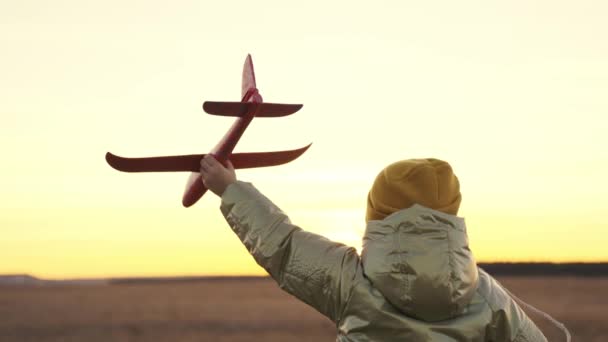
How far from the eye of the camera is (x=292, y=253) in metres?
3.52

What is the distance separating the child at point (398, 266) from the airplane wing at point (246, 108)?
56cm

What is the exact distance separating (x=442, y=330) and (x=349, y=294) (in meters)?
0.35

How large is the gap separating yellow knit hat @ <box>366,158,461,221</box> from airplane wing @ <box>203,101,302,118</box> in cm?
85

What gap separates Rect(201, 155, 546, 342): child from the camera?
131 inches

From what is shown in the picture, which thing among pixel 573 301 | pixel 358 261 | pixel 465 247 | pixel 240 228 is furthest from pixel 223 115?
pixel 573 301

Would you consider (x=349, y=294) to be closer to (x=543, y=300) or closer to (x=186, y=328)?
(x=186, y=328)

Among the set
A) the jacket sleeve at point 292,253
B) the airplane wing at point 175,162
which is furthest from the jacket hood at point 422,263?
the airplane wing at point 175,162

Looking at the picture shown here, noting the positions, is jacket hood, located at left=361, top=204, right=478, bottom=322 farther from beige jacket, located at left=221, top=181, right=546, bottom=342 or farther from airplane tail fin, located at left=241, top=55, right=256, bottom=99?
airplane tail fin, located at left=241, top=55, right=256, bottom=99

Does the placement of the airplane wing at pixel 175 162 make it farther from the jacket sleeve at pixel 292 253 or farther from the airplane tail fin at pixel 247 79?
the airplane tail fin at pixel 247 79

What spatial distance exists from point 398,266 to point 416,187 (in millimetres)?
303

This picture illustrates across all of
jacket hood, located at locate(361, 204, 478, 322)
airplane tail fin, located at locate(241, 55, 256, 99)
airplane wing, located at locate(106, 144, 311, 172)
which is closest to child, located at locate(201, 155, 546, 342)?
jacket hood, located at locate(361, 204, 478, 322)

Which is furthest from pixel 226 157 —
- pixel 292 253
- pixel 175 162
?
pixel 292 253

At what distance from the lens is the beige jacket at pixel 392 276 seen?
3.33 m

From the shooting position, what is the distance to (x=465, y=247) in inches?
135
